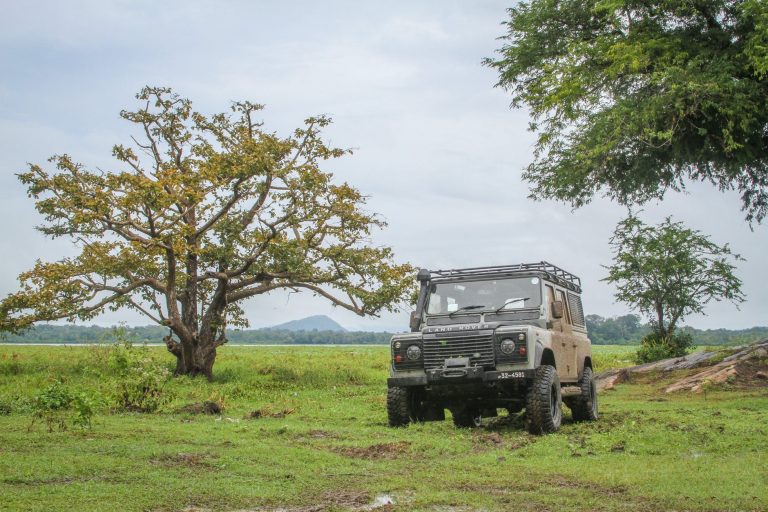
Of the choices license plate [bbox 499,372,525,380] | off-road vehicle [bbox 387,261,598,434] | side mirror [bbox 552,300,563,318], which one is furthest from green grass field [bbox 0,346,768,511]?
side mirror [bbox 552,300,563,318]

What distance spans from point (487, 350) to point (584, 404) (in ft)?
12.3

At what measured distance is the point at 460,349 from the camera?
46.7 feet

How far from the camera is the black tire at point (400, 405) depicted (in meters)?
14.8

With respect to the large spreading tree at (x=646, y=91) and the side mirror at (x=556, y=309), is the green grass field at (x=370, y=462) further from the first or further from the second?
the large spreading tree at (x=646, y=91)

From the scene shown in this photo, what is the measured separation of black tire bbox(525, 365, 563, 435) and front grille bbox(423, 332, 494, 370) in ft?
2.65

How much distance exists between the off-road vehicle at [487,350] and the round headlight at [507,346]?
17 millimetres

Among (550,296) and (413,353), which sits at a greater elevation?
(550,296)

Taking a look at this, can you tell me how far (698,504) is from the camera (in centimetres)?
830

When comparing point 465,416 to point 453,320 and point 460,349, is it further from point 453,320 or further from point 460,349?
point 460,349

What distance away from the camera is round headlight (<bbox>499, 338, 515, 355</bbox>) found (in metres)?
13.9

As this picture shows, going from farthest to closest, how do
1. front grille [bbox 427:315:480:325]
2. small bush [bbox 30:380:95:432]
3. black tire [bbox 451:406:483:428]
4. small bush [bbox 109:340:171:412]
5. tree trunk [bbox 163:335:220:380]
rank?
tree trunk [bbox 163:335:220:380], small bush [bbox 109:340:171:412], black tire [bbox 451:406:483:428], front grille [bbox 427:315:480:325], small bush [bbox 30:380:95:432]

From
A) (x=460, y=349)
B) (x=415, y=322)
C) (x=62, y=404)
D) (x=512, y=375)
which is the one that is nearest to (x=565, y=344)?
(x=512, y=375)

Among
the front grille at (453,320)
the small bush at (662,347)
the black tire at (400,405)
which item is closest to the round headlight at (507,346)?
the front grille at (453,320)

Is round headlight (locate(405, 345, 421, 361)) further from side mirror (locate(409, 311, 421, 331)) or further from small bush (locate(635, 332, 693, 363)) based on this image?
small bush (locate(635, 332, 693, 363))
